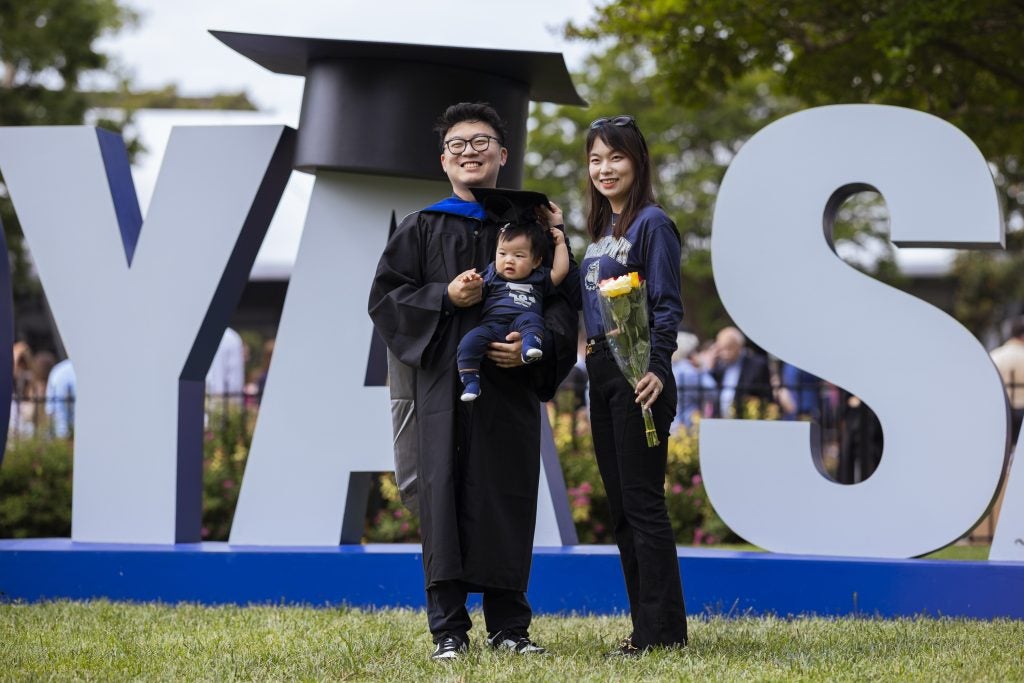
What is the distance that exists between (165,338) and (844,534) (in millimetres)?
3538

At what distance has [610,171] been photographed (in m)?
4.67

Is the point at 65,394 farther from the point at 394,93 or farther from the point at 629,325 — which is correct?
the point at 629,325

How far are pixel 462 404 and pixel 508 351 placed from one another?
0.96 ft

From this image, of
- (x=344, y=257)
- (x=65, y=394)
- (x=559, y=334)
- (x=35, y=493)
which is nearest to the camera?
(x=559, y=334)

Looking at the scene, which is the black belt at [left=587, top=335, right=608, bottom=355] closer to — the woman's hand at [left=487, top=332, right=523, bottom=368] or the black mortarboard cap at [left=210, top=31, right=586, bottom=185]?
the woman's hand at [left=487, top=332, right=523, bottom=368]

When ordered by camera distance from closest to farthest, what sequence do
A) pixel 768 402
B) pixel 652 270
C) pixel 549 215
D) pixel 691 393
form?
pixel 652 270
pixel 549 215
pixel 768 402
pixel 691 393

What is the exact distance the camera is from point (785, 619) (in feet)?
18.8

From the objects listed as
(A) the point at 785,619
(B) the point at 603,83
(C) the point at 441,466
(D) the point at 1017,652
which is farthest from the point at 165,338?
(B) the point at 603,83

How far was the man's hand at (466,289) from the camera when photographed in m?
4.50

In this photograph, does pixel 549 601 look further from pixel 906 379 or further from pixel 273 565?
pixel 906 379

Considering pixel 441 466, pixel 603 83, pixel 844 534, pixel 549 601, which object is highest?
pixel 603 83

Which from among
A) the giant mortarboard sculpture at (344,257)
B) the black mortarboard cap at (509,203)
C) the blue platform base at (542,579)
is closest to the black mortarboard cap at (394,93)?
the giant mortarboard sculpture at (344,257)

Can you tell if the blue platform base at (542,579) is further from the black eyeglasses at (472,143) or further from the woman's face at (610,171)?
the black eyeglasses at (472,143)

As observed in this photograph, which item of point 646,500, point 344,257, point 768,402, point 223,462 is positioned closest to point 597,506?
point 768,402
